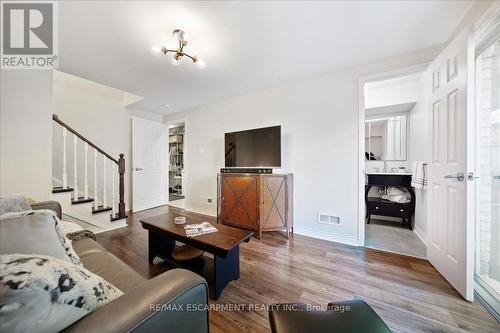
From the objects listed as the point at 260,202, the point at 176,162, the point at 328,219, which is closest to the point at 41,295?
the point at 260,202

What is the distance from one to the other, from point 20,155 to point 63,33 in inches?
52.2

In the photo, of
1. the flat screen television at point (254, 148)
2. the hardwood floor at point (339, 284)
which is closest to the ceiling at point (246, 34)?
the flat screen television at point (254, 148)

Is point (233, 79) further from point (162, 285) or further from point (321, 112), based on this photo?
point (162, 285)

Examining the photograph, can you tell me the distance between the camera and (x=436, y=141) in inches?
69.5

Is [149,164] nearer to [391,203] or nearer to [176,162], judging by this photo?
[176,162]

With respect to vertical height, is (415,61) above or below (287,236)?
above

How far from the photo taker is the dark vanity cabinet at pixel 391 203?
2.75 meters

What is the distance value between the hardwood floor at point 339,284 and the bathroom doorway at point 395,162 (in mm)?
546

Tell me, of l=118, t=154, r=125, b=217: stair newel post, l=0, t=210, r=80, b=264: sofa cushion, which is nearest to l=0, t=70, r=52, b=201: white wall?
l=118, t=154, r=125, b=217: stair newel post

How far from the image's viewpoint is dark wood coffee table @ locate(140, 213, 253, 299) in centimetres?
135

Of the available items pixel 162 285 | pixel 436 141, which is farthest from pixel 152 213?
pixel 436 141

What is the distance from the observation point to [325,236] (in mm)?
2439

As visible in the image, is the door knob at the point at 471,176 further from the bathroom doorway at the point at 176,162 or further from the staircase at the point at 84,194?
the bathroom doorway at the point at 176,162

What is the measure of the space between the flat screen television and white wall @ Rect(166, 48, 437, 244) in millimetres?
268
